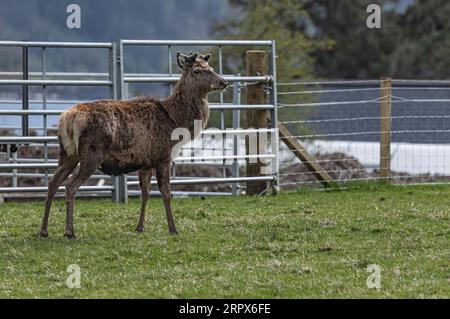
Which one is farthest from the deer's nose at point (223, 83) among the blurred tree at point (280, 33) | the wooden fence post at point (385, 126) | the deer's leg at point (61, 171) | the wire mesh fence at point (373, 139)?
the blurred tree at point (280, 33)

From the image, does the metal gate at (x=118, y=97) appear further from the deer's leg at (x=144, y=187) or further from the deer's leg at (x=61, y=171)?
the deer's leg at (x=61, y=171)

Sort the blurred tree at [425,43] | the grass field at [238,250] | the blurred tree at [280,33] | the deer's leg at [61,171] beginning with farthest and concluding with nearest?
the blurred tree at [425,43] < the blurred tree at [280,33] < the deer's leg at [61,171] < the grass field at [238,250]

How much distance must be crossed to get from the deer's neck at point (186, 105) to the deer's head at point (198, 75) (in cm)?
8

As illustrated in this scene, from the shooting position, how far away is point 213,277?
885 cm

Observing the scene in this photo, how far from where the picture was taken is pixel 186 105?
11.9 metres

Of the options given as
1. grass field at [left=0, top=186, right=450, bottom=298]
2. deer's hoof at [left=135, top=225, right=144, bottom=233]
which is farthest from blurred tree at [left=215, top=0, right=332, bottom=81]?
deer's hoof at [left=135, top=225, right=144, bottom=233]

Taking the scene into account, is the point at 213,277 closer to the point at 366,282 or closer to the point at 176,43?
the point at 366,282

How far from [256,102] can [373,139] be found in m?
6.56

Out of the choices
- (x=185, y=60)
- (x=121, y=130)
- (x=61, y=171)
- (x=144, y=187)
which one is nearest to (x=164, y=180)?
(x=144, y=187)

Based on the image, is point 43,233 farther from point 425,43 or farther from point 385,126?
point 425,43

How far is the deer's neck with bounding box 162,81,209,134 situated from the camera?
38.8 ft

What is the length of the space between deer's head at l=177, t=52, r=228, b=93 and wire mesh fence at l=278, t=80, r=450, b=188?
3290 millimetres

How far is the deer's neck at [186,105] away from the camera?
1183cm
